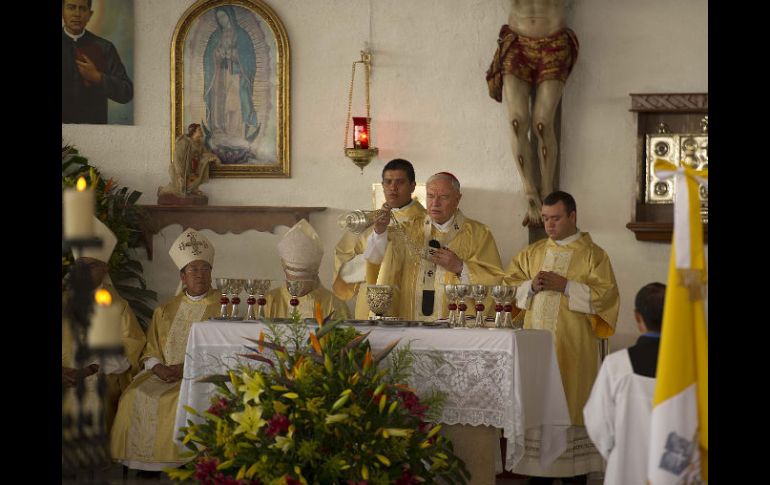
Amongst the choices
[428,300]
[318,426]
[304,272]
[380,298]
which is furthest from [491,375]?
[304,272]

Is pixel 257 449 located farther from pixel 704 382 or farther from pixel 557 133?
pixel 557 133

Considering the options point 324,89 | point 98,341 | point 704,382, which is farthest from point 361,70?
point 98,341

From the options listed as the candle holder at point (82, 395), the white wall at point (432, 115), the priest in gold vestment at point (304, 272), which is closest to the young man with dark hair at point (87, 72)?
the white wall at point (432, 115)

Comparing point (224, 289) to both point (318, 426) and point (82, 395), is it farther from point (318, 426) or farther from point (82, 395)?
point (82, 395)

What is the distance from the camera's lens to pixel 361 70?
8359 mm

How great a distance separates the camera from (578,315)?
6.74m

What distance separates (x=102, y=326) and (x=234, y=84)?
6711mm

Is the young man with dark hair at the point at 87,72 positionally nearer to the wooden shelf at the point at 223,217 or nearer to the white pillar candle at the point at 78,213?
the wooden shelf at the point at 223,217

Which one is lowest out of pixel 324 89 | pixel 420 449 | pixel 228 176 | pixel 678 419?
pixel 420 449

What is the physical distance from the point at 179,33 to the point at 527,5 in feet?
8.81

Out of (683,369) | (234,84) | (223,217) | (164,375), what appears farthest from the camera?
(234,84)

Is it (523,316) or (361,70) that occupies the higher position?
(361,70)

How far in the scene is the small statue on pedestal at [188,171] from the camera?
27.1 feet

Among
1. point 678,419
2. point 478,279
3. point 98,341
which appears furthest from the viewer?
point 478,279
